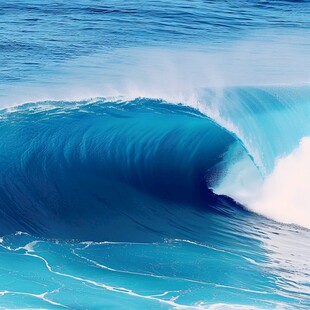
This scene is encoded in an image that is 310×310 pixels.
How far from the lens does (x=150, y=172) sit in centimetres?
1217

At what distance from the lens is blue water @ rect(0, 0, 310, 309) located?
9.13 meters

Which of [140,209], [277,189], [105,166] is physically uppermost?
[105,166]

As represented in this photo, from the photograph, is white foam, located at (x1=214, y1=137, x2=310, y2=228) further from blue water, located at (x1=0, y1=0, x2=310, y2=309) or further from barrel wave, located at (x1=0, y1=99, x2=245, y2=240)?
barrel wave, located at (x1=0, y1=99, x2=245, y2=240)

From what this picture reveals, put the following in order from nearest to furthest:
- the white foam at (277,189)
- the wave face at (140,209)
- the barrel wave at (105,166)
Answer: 1. the wave face at (140,209)
2. the barrel wave at (105,166)
3. the white foam at (277,189)

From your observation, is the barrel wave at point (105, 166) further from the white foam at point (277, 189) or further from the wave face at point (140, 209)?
the white foam at point (277, 189)

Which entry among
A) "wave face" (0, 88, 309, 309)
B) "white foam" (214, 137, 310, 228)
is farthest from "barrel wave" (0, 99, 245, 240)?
"white foam" (214, 137, 310, 228)

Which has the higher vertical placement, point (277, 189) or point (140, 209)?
point (277, 189)

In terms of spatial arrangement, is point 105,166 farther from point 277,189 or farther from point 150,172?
point 277,189

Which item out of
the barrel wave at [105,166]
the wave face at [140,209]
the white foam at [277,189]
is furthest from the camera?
the white foam at [277,189]

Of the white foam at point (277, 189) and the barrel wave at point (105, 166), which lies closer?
the barrel wave at point (105, 166)

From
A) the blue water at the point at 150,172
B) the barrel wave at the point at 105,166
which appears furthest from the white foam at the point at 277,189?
the barrel wave at the point at 105,166

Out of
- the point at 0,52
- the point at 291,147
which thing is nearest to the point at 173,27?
the point at 0,52

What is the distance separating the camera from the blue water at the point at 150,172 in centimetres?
913

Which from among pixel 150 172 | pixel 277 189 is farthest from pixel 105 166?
pixel 277 189
